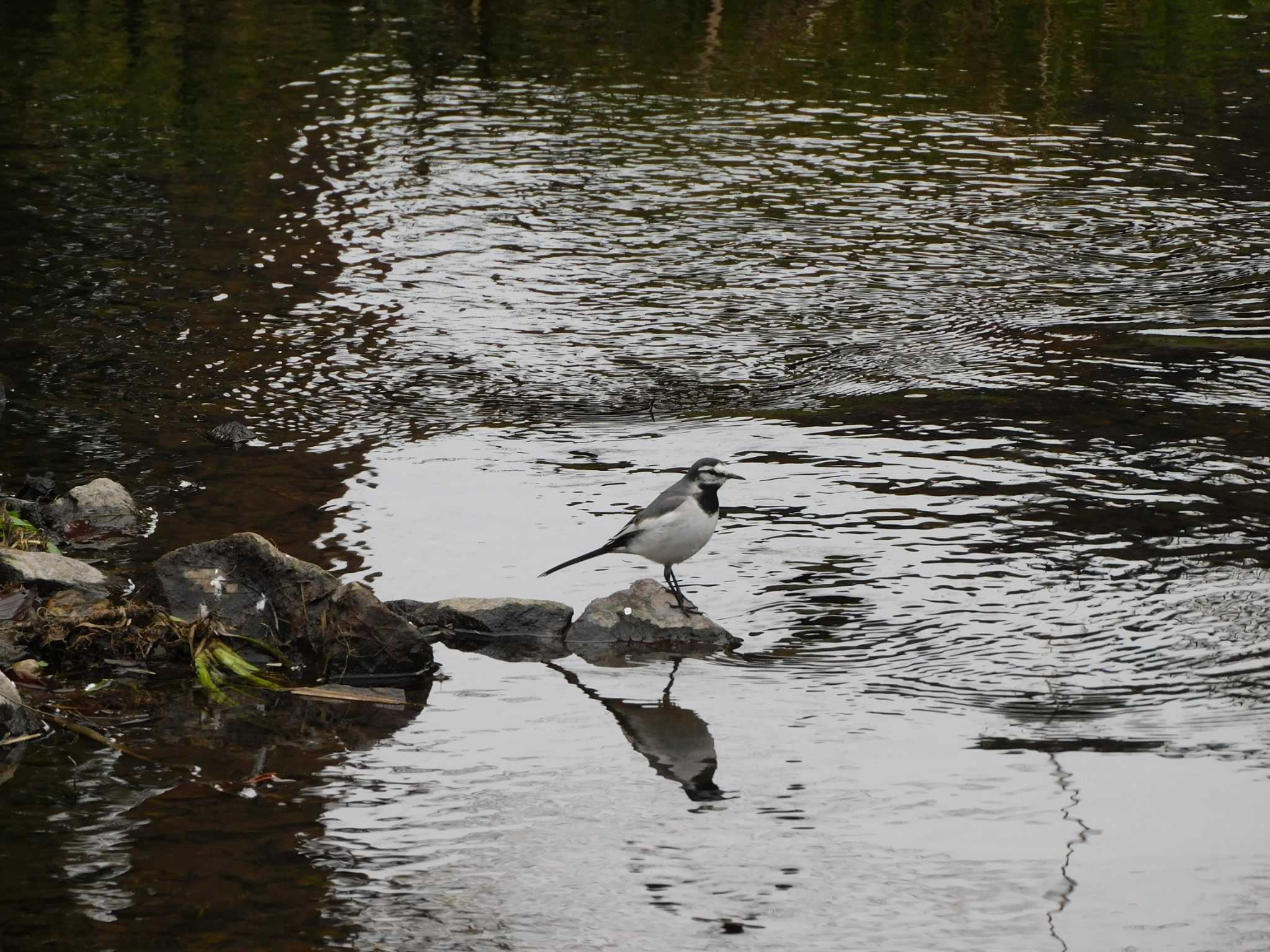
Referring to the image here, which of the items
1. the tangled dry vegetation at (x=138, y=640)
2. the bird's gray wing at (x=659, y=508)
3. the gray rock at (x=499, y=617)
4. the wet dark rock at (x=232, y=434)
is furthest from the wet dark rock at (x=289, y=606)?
the wet dark rock at (x=232, y=434)

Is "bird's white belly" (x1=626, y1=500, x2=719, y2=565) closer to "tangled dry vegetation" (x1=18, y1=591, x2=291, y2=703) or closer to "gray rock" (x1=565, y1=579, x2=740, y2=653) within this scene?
"gray rock" (x1=565, y1=579, x2=740, y2=653)

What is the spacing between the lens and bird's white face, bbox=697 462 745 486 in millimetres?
8047

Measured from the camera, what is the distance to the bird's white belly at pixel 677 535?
788 cm

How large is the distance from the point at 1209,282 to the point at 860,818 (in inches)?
338

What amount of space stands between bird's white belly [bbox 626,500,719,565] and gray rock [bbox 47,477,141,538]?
10.1 ft

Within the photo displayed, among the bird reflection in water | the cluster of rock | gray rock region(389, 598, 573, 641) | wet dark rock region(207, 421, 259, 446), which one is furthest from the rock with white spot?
wet dark rock region(207, 421, 259, 446)

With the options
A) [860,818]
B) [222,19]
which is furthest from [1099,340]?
[222,19]

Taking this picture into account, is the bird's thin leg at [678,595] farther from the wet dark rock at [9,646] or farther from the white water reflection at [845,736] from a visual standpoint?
the wet dark rock at [9,646]

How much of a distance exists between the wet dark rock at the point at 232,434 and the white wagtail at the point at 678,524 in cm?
331

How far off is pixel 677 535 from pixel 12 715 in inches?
124

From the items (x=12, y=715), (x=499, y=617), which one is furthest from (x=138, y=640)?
(x=499, y=617)

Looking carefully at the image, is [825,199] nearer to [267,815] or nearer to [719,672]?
[719,672]

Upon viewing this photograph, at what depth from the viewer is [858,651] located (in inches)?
302

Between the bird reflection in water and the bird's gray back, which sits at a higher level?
the bird's gray back
